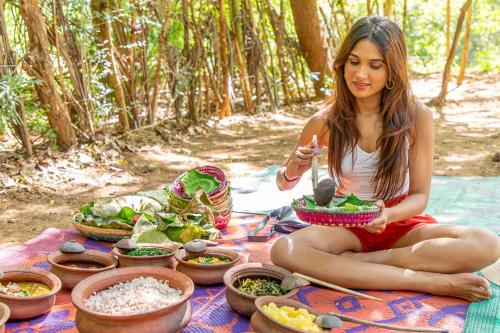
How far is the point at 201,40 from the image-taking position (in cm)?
650

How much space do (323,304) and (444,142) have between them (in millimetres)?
4230

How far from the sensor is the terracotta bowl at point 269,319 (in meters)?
1.68

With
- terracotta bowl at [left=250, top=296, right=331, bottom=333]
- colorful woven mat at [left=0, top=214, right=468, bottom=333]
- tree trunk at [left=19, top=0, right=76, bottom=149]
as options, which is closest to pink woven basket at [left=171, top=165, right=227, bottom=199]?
colorful woven mat at [left=0, top=214, right=468, bottom=333]

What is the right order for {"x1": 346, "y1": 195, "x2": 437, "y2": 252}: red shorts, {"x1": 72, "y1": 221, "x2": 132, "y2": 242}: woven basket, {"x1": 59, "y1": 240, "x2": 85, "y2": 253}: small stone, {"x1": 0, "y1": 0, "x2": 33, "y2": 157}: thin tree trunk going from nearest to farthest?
{"x1": 59, "y1": 240, "x2": 85, "y2": 253}: small stone < {"x1": 346, "y1": 195, "x2": 437, "y2": 252}: red shorts < {"x1": 72, "y1": 221, "x2": 132, "y2": 242}: woven basket < {"x1": 0, "y1": 0, "x2": 33, "y2": 157}: thin tree trunk

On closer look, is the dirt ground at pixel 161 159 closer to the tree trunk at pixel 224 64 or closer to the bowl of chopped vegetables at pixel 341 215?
the tree trunk at pixel 224 64

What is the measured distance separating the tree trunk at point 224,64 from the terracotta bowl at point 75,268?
4914mm

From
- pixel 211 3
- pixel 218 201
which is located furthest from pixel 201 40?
pixel 218 201

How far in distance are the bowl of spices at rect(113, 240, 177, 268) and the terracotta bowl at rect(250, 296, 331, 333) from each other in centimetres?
63

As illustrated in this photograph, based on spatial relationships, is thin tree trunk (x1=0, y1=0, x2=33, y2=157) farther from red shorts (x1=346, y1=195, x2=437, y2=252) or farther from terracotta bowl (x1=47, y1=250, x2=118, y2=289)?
red shorts (x1=346, y1=195, x2=437, y2=252)

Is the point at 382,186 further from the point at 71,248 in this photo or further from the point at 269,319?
the point at 71,248

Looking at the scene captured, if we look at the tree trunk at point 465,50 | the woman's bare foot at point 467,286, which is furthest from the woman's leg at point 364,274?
the tree trunk at point 465,50

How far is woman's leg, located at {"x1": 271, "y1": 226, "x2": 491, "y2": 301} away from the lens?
2.20m

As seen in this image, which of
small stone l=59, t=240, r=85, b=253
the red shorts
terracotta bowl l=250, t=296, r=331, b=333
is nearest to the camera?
terracotta bowl l=250, t=296, r=331, b=333

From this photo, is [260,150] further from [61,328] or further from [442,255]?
[61,328]
